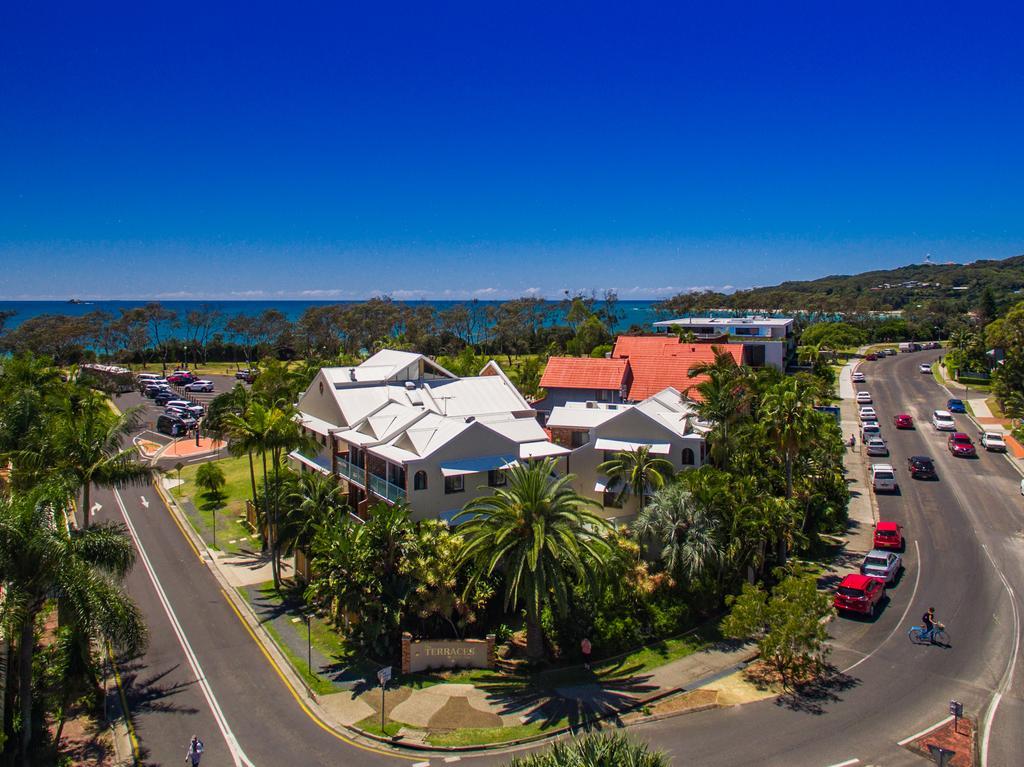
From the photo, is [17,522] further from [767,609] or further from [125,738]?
[767,609]

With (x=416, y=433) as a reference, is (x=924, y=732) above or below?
below

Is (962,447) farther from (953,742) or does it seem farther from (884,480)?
(953,742)

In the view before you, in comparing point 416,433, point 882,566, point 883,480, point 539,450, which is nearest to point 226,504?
point 416,433

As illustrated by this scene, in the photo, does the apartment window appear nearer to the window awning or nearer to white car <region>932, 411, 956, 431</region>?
the window awning

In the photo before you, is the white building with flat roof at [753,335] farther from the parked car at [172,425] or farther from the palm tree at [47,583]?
the palm tree at [47,583]

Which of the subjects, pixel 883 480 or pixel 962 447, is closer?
pixel 883 480
